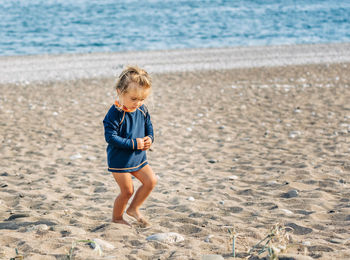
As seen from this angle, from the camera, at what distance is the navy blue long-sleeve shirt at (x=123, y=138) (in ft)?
13.7

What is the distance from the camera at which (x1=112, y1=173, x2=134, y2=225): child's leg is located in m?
4.37

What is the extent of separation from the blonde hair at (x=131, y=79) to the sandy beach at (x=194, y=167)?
269 millimetres

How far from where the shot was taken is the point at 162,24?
41469mm

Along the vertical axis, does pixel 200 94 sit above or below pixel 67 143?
above

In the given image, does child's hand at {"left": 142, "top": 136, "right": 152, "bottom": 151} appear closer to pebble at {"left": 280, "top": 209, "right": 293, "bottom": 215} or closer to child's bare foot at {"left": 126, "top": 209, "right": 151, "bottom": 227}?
child's bare foot at {"left": 126, "top": 209, "right": 151, "bottom": 227}

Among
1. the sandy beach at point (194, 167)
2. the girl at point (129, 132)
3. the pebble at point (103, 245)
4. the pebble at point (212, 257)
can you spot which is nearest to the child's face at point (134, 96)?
the girl at point (129, 132)

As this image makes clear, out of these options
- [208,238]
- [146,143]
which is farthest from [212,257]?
[146,143]

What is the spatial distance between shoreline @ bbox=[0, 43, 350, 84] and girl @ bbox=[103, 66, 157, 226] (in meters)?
11.3

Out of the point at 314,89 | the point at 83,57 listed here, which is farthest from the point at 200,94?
the point at 83,57

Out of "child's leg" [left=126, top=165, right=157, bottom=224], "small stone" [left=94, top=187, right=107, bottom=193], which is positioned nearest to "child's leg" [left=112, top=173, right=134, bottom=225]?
"child's leg" [left=126, top=165, right=157, bottom=224]

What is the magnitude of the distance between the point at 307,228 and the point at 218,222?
90 cm

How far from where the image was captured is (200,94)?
1310 cm

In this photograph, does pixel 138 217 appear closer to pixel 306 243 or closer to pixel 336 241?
pixel 306 243

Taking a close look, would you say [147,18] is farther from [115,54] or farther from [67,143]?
[67,143]
